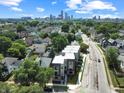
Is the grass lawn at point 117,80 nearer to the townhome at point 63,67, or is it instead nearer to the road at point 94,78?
the road at point 94,78

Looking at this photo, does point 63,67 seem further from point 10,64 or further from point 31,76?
point 10,64

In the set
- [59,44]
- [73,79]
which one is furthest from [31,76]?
[59,44]

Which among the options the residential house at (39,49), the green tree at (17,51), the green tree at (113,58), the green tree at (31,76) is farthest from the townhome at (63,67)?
the residential house at (39,49)

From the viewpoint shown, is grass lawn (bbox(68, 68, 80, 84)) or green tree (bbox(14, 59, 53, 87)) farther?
grass lawn (bbox(68, 68, 80, 84))

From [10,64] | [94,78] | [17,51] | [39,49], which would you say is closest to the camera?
[94,78]

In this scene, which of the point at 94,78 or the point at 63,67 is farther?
the point at 94,78

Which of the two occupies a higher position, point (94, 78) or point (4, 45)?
point (4, 45)

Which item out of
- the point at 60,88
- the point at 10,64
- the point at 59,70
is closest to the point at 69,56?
the point at 59,70

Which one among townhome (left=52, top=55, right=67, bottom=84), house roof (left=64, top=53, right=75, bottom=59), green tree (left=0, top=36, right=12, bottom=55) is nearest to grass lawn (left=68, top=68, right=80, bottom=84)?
townhome (left=52, top=55, right=67, bottom=84)

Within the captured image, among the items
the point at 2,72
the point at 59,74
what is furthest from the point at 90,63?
the point at 2,72

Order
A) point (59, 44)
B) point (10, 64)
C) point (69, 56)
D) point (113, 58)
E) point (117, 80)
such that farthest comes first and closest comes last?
point (59, 44) → point (113, 58) → point (69, 56) → point (10, 64) → point (117, 80)

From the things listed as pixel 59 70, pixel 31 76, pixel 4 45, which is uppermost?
pixel 4 45

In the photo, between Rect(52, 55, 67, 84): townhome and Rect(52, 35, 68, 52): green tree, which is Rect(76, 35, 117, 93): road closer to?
Rect(52, 55, 67, 84): townhome
